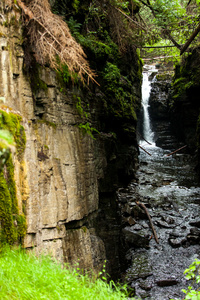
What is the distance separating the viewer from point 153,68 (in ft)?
101

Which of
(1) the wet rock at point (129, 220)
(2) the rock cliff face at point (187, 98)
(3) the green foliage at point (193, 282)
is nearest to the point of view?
(3) the green foliage at point (193, 282)

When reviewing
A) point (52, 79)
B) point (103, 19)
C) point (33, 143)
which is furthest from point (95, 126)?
point (103, 19)

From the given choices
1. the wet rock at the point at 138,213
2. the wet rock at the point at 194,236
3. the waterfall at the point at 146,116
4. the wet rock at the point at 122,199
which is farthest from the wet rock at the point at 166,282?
the waterfall at the point at 146,116

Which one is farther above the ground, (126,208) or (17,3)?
(17,3)

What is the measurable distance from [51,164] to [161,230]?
5359mm

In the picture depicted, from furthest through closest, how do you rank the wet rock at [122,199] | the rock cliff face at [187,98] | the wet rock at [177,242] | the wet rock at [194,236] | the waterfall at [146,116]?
the waterfall at [146,116] → the rock cliff face at [187,98] → the wet rock at [122,199] → the wet rock at [194,236] → the wet rock at [177,242]

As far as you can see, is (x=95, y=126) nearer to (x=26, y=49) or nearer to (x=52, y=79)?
(x=52, y=79)

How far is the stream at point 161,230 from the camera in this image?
238 inches

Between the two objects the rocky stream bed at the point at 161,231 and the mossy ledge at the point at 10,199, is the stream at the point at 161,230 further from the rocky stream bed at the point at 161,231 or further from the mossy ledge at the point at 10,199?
the mossy ledge at the point at 10,199

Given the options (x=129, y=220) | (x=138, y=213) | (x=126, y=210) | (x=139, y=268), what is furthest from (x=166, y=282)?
(x=126, y=210)

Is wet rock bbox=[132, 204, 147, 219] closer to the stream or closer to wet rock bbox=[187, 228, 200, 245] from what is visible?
the stream

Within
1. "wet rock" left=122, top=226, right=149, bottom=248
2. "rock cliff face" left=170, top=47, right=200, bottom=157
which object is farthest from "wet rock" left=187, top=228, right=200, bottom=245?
"rock cliff face" left=170, top=47, right=200, bottom=157

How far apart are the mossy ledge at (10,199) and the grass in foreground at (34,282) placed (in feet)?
1.05

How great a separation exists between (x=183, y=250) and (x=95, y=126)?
195 inches
